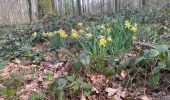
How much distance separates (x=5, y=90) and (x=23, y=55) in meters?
1.40

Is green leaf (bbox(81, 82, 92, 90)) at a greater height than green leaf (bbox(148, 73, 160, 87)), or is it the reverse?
green leaf (bbox(148, 73, 160, 87))

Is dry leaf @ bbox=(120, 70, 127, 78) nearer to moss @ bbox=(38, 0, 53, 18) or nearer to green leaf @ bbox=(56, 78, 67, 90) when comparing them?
green leaf @ bbox=(56, 78, 67, 90)

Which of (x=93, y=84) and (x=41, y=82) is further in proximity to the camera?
(x=41, y=82)

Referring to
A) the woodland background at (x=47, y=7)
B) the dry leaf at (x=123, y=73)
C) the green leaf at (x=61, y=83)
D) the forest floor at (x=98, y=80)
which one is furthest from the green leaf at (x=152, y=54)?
the woodland background at (x=47, y=7)

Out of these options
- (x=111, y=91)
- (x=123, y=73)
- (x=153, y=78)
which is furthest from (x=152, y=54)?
(x=111, y=91)

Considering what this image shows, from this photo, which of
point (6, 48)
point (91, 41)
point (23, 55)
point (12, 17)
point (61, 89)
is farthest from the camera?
point (12, 17)

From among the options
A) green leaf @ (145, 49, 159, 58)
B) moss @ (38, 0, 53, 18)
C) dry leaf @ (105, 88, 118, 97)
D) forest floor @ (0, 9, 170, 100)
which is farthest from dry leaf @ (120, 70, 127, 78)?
moss @ (38, 0, 53, 18)

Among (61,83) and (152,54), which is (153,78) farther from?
(61,83)

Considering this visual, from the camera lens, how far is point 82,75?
2.90 meters

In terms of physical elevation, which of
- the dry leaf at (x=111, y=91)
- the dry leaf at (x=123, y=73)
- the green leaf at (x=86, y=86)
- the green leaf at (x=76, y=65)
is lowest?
the dry leaf at (x=111, y=91)

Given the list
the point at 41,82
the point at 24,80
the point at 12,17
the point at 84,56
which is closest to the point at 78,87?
the point at 84,56

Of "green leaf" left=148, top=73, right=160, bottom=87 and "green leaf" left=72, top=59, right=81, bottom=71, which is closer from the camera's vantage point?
"green leaf" left=148, top=73, right=160, bottom=87

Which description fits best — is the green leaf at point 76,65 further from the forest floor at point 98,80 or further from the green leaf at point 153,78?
the green leaf at point 153,78

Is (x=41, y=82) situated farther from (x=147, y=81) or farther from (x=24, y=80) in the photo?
(x=147, y=81)
